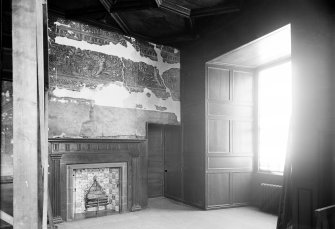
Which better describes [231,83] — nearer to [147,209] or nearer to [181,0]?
[181,0]

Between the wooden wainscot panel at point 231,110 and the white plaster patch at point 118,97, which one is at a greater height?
the white plaster patch at point 118,97

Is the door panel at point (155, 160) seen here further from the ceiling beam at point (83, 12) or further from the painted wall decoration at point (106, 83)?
the ceiling beam at point (83, 12)

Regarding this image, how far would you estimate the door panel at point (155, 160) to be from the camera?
779cm

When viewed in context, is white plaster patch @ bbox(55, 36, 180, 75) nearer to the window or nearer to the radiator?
the window

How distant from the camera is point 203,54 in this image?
6.62m

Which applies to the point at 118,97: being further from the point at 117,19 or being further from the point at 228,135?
the point at 228,135

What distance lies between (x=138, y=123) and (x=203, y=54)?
2287 mm

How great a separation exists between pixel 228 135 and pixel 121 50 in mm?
3262

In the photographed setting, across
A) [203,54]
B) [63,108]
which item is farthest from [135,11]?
[63,108]

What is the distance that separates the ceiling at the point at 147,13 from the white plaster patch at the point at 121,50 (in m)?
0.38

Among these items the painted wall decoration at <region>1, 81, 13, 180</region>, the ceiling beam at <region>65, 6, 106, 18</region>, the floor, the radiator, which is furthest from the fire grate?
the radiator

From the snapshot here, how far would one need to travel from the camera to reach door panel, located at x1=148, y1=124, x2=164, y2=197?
307 inches

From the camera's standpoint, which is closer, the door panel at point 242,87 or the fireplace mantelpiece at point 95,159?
the fireplace mantelpiece at point 95,159

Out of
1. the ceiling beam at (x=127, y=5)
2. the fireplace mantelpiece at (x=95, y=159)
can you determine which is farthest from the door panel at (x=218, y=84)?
the ceiling beam at (x=127, y=5)
